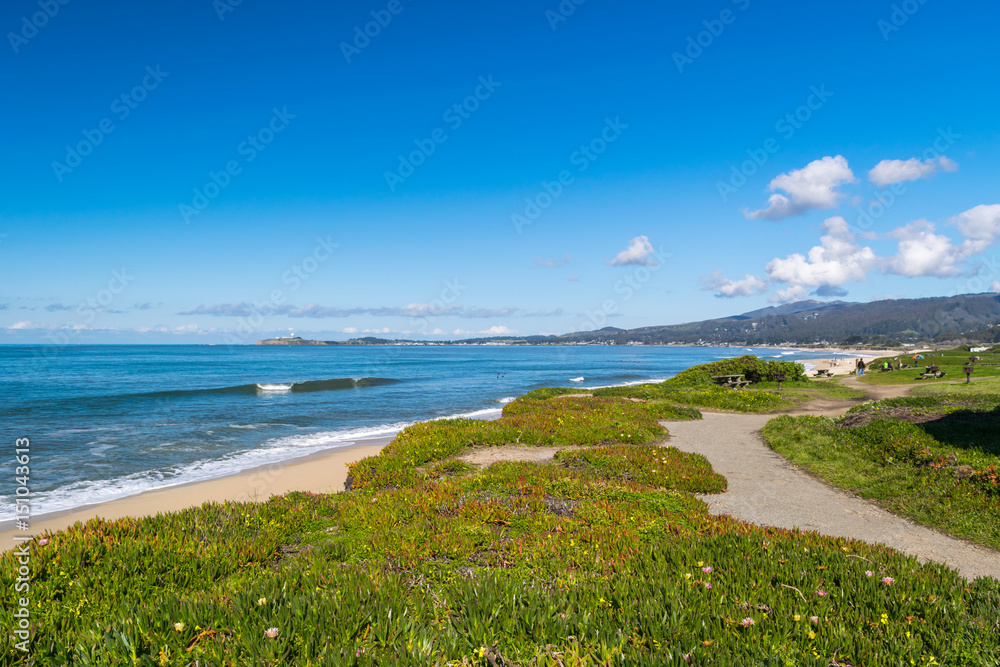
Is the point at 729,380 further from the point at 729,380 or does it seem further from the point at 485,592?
the point at 485,592

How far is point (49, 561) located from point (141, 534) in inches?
41.0

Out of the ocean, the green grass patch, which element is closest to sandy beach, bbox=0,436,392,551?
the ocean

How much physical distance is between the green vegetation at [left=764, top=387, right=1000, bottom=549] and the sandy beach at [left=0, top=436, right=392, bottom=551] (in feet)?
39.1

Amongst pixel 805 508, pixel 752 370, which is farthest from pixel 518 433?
pixel 752 370

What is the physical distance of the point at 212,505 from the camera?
761cm

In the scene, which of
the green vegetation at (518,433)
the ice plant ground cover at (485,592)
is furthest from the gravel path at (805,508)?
the green vegetation at (518,433)

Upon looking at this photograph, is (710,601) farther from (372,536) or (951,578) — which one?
(372,536)

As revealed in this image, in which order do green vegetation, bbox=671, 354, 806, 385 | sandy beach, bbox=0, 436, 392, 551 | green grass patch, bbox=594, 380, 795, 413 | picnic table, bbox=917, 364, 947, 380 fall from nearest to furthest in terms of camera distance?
1. sandy beach, bbox=0, 436, 392, 551
2. green grass patch, bbox=594, 380, 795, 413
3. picnic table, bbox=917, 364, 947, 380
4. green vegetation, bbox=671, 354, 806, 385

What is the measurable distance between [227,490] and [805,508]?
14249mm

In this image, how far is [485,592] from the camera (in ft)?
14.4

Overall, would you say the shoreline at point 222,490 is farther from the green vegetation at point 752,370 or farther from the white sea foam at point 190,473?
the green vegetation at point 752,370

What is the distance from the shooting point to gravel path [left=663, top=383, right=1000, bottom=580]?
7.07 m

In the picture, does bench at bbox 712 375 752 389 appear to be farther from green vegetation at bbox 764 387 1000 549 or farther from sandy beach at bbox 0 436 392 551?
sandy beach at bbox 0 436 392 551

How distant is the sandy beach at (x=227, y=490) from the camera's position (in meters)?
11.8
